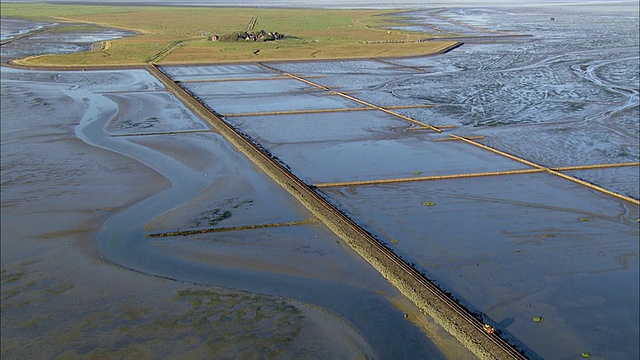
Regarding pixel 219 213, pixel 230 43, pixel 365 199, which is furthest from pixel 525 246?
pixel 230 43

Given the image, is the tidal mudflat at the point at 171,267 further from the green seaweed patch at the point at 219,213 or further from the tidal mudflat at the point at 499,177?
the tidal mudflat at the point at 499,177

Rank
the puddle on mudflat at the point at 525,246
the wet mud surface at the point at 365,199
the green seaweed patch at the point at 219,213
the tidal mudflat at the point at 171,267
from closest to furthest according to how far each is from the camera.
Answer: the tidal mudflat at the point at 171,267, the puddle on mudflat at the point at 525,246, the wet mud surface at the point at 365,199, the green seaweed patch at the point at 219,213

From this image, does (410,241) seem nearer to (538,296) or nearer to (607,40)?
(538,296)

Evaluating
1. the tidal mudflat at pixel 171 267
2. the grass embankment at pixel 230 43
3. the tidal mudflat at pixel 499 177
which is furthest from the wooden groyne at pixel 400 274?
the grass embankment at pixel 230 43

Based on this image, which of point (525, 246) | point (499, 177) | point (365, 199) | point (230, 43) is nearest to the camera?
point (525, 246)

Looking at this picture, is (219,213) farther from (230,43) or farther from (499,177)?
(230,43)

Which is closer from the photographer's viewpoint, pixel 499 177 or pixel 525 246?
pixel 525 246
